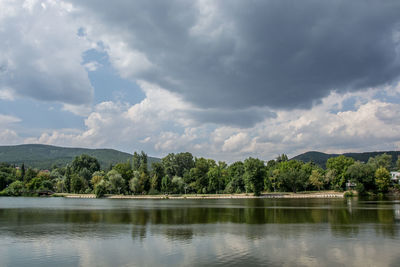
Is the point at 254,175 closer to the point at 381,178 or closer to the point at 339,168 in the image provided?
the point at 381,178

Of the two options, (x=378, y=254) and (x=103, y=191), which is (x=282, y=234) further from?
(x=103, y=191)

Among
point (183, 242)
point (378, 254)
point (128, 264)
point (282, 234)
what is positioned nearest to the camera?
point (128, 264)

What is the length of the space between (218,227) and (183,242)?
9.26 metres

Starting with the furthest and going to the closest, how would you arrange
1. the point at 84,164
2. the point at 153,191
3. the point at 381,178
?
the point at 84,164
the point at 153,191
the point at 381,178

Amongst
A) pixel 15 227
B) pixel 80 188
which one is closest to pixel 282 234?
pixel 15 227

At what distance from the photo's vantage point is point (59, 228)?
→ 34031mm

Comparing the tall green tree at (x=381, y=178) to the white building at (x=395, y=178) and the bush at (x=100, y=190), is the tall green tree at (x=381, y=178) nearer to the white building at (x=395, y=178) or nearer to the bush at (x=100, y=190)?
the white building at (x=395, y=178)

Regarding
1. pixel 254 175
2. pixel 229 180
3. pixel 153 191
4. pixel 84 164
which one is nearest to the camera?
pixel 254 175

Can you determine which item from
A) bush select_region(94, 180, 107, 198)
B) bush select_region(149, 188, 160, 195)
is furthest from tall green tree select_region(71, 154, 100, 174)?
bush select_region(149, 188, 160, 195)

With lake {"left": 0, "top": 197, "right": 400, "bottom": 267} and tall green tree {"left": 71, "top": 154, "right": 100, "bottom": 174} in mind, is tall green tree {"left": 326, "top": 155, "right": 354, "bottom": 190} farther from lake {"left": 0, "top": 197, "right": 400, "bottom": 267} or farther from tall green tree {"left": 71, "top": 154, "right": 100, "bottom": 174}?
tall green tree {"left": 71, "top": 154, "right": 100, "bottom": 174}

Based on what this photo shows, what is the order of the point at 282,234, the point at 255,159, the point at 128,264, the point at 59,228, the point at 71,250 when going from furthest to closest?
the point at 255,159, the point at 59,228, the point at 282,234, the point at 71,250, the point at 128,264

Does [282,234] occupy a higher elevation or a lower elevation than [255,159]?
lower

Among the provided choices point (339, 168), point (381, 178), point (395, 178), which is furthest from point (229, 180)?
point (395, 178)

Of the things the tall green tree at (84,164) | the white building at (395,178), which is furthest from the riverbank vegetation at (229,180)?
the tall green tree at (84,164)
